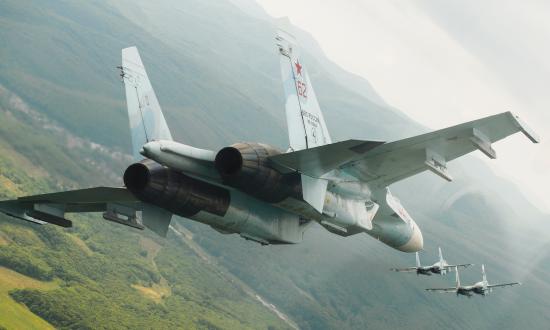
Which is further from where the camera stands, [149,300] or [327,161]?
[149,300]

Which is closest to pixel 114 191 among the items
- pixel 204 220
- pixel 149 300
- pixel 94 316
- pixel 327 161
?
pixel 204 220

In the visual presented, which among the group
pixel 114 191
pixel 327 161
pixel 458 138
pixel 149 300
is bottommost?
pixel 149 300

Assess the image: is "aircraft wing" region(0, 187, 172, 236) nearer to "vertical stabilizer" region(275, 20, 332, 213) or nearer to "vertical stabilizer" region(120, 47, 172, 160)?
"vertical stabilizer" region(120, 47, 172, 160)

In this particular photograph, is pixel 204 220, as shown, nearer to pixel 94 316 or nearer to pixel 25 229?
pixel 94 316

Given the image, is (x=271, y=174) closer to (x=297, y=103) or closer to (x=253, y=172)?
(x=253, y=172)

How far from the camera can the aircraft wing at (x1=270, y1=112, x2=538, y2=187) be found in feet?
66.0

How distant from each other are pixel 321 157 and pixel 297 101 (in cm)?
462

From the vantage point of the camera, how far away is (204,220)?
2273 centimetres

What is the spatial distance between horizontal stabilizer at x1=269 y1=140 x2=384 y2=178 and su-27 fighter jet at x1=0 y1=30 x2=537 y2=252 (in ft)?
0.10

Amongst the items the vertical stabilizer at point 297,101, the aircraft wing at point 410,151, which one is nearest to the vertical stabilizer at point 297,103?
the vertical stabilizer at point 297,101

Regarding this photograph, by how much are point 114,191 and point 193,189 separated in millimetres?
3584

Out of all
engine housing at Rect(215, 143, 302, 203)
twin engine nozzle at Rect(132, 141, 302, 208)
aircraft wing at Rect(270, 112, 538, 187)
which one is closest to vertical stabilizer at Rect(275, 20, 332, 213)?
aircraft wing at Rect(270, 112, 538, 187)

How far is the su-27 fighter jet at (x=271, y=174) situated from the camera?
68.0 ft

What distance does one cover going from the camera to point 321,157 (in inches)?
802
